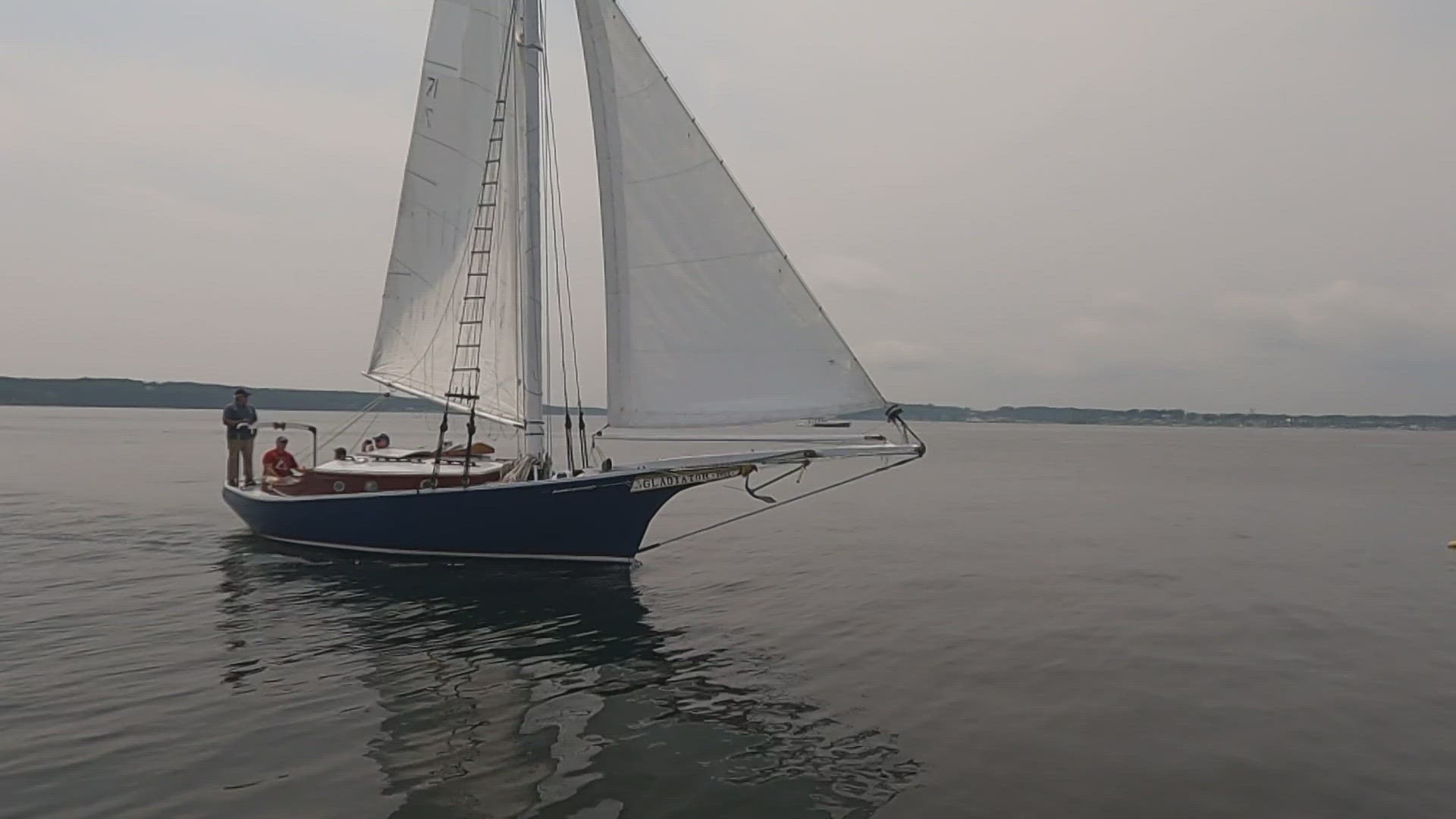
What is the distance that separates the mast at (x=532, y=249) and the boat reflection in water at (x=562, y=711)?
10.6 feet

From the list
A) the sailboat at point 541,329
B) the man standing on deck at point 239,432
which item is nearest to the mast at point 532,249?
the sailboat at point 541,329

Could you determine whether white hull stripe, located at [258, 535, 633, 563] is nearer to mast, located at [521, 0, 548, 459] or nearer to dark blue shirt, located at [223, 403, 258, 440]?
mast, located at [521, 0, 548, 459]

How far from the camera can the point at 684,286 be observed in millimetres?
14234

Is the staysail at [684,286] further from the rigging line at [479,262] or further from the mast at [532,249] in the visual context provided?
the rigging line at [479,262]

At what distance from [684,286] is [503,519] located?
5960 mm

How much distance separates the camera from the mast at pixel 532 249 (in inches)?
671

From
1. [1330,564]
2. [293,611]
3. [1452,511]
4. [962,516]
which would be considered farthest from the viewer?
[1452,511]

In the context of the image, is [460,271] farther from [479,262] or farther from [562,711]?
[562,711]

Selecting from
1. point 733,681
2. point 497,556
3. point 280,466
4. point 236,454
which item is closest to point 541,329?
point 497,556

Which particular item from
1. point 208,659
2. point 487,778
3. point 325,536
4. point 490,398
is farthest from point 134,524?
point 487,778

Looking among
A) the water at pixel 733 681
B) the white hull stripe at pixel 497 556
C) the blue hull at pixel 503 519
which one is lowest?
the water at pixel 733 681

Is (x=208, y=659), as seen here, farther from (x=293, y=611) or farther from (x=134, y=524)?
(x=134, y=524)

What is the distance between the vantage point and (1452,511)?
34281 mm

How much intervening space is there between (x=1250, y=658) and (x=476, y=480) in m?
13.6
